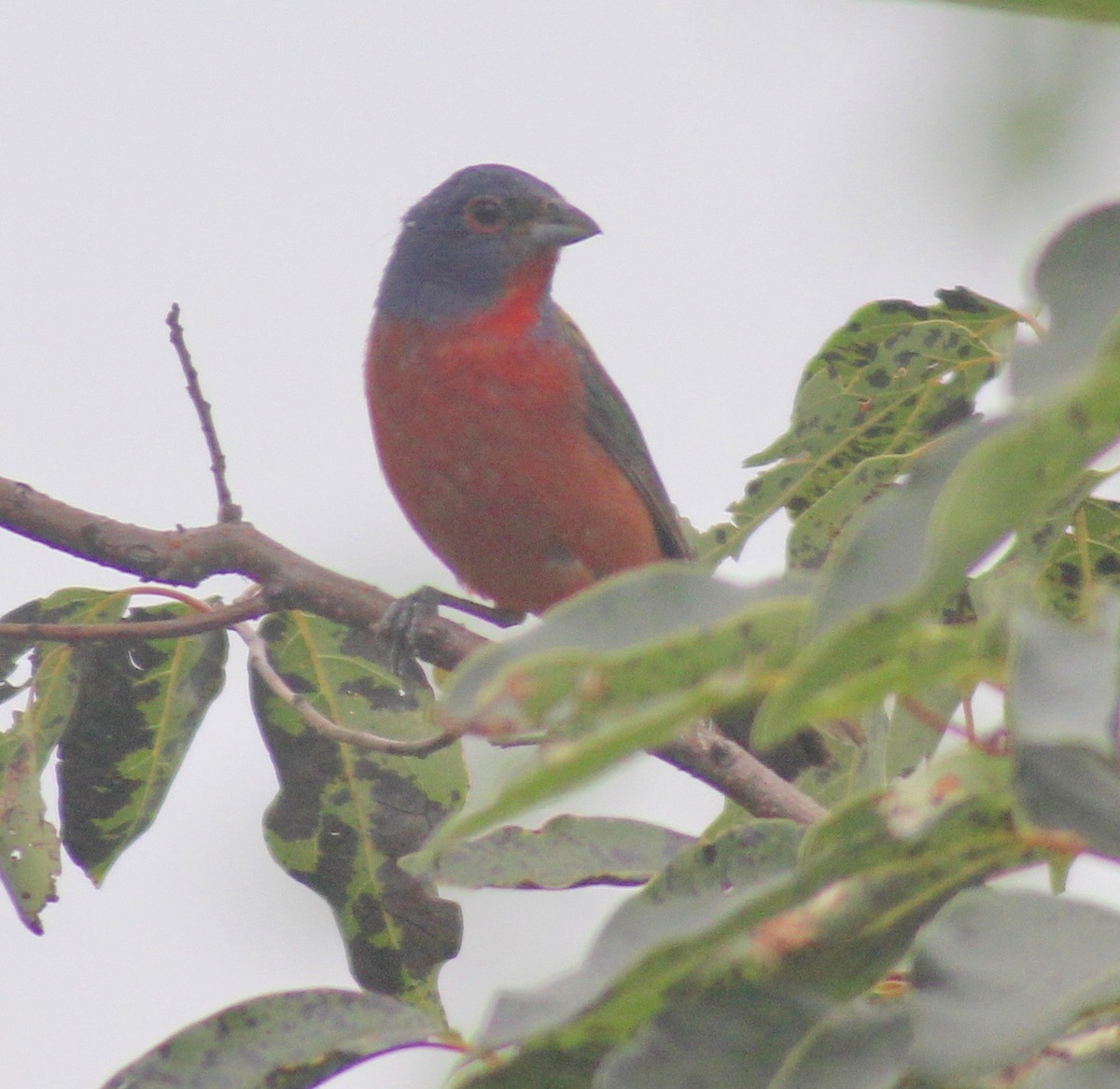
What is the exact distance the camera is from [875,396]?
2988 mm

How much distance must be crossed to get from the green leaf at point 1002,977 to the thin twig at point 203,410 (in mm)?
2218

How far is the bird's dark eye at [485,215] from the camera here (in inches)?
231

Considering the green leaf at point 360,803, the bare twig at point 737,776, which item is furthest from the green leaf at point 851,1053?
the green leaf at point 360,803

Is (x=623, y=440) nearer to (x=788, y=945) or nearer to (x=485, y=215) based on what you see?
(x=485, y=215)

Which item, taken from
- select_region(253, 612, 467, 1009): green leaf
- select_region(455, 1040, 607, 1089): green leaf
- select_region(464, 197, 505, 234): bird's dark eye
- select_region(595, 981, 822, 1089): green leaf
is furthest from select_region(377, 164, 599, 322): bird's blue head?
select_region(595, 981, 822, 1089): green leaf

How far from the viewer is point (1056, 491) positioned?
126 centimetres

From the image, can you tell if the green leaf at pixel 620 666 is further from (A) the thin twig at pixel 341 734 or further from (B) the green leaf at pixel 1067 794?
(A) the thin twig at pixel 341 734

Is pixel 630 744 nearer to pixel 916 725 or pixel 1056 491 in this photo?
pixel 1056 491

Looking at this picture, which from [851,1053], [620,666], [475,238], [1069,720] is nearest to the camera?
[1069,720]

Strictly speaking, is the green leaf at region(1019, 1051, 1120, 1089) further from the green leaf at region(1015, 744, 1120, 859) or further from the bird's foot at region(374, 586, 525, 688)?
the bird's foot at region(374, 586, 525, 688)

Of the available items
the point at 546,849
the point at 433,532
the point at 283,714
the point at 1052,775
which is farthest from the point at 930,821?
the point at 433,532

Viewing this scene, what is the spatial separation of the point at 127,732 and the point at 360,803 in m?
0.53

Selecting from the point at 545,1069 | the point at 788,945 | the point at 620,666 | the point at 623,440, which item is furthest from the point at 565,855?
the point at 623,440

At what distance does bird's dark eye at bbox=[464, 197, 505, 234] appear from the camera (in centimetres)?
587
